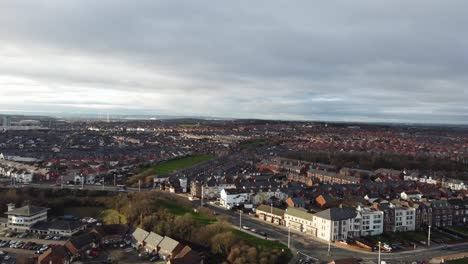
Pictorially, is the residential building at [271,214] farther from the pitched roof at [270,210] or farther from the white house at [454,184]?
the white house at [454,184]

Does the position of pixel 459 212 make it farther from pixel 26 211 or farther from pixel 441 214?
pixel 26 211

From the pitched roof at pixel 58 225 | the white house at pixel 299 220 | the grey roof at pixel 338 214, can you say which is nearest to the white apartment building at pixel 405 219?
the grey roof at pixel 338 214

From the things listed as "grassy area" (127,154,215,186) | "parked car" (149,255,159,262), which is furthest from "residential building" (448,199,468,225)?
"grassy area" (127,154,215,186)

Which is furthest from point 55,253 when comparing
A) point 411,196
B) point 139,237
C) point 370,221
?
point 411,196

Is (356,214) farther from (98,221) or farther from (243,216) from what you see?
(98,221)

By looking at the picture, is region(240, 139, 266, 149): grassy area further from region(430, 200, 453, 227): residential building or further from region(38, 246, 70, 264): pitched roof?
region(38, 246, 70, 264): pitched roof

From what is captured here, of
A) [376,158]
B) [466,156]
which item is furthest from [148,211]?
[466,156]
